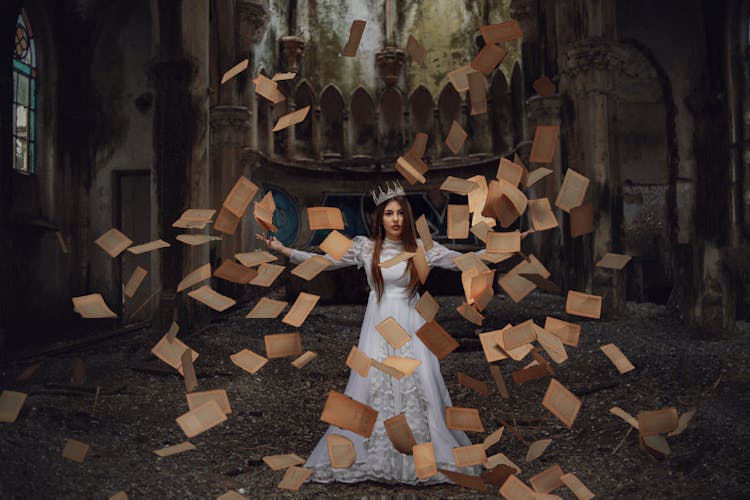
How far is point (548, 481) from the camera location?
455 cm

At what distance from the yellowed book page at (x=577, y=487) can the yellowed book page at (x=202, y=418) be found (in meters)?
2.25

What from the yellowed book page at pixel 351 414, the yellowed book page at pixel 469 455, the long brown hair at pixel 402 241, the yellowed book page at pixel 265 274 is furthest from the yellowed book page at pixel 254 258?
the yellowed book page at pixel 469 455

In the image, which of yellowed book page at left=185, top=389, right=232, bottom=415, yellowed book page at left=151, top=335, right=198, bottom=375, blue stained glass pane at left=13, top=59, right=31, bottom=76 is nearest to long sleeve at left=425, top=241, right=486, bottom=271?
yellowed book page at left=185, top=389, right=232, bottom=415

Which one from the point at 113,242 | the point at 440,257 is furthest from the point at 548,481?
the point at 113,242

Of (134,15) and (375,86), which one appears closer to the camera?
(134,15)

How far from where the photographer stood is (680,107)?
14.0m

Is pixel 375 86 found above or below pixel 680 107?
above

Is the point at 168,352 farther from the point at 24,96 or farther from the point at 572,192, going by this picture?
the point at 24,96

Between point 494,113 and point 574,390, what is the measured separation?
14.1 m

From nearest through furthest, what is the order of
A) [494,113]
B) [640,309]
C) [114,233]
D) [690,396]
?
1. [114,233]
2. [690,396]
3. [640,309]
4. [494,113]

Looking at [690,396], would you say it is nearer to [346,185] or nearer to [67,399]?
[67,399]

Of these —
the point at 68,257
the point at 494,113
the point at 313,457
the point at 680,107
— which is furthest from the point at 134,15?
the point at 313,457

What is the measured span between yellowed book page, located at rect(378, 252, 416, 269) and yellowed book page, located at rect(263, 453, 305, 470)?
159cm

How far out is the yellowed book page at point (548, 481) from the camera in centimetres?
448
